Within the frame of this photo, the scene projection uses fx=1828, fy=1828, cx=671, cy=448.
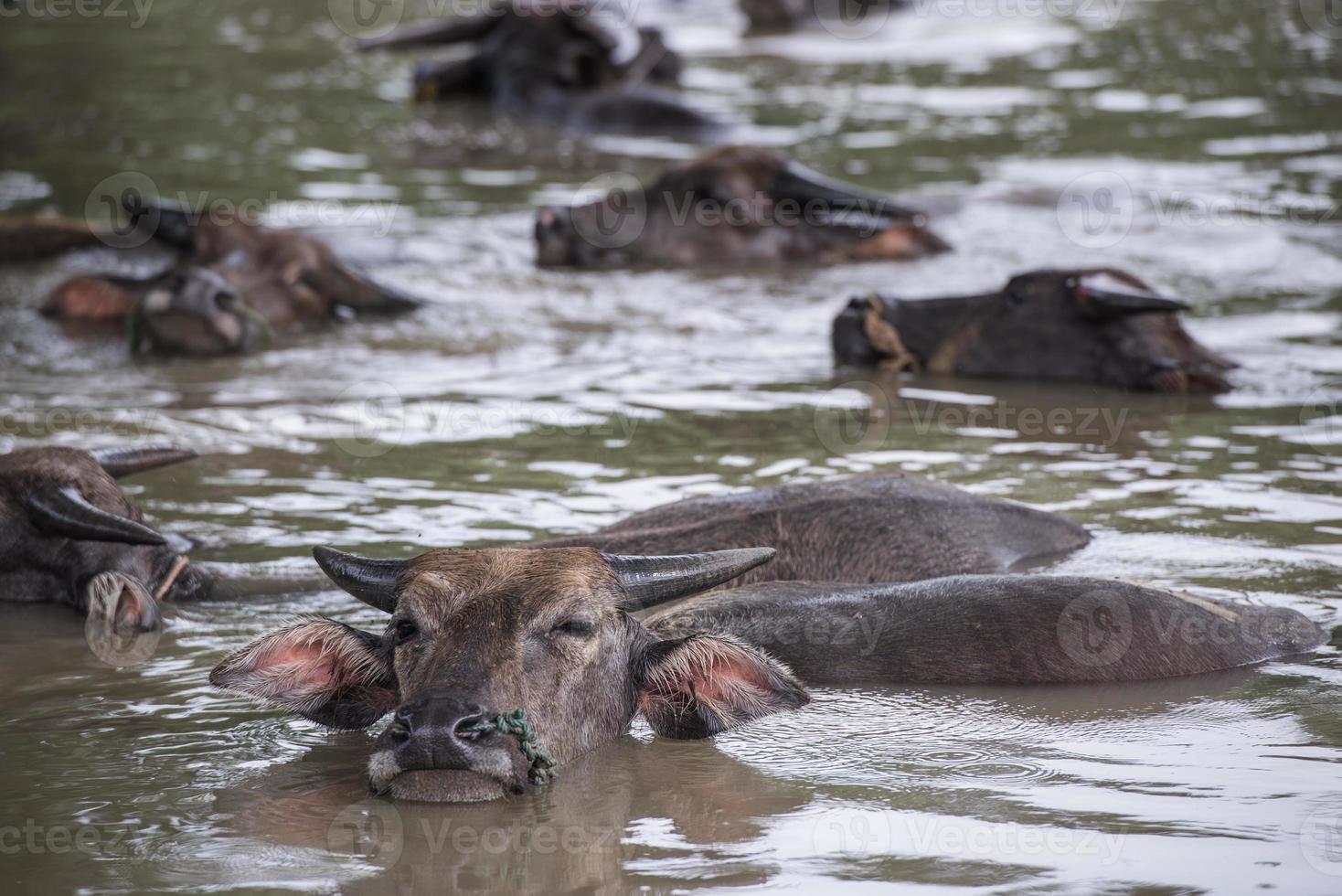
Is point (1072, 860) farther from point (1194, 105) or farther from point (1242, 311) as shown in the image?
point (1194, 105)

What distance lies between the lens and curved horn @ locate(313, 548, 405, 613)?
525cm

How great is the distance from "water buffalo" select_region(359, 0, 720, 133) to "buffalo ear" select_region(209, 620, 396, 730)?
12.6m

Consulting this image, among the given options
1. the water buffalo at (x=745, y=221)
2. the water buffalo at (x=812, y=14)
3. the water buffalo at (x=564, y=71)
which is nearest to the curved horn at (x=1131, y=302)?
the water buffalo at (x=745, y=221)

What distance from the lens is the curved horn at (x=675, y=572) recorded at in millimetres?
5285

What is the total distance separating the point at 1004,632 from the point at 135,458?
356cm

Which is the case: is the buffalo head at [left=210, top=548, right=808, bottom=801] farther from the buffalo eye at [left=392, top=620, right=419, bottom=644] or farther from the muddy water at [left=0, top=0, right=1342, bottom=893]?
the muddy water at [left=0, top=0, right=1342, bottom=893]

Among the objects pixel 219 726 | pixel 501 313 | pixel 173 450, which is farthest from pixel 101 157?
pixel 219 726

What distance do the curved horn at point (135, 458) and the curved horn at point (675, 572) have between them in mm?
2698

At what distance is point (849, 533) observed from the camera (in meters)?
6.77

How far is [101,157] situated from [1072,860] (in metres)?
14.3

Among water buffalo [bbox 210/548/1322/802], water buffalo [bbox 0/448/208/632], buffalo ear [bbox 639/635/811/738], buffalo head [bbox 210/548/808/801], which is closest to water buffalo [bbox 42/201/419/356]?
water buffalo [bbox 0/448/208/632]

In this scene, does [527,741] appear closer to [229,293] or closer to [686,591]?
[686,591]

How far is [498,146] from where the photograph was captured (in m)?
17.4

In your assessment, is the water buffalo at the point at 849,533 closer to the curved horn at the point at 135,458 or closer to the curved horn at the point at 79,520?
the curved horn at the point at 79,520
